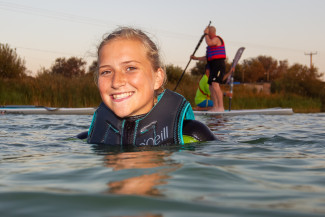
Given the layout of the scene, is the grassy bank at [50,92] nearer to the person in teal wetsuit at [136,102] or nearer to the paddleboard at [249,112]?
the paddleboard at [249,112]

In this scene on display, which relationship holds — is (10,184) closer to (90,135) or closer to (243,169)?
(243,169)

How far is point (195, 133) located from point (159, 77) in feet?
2.03

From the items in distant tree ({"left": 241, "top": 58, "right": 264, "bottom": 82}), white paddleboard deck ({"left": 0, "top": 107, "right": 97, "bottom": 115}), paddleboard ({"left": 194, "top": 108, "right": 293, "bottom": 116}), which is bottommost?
paddleboard ({"left": 194, "top": 108, "right": 293, "bottom": 116})

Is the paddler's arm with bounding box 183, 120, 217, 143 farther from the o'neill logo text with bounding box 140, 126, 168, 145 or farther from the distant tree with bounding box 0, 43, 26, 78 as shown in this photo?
the distant tree with bounding box 0, 43, 26, 78

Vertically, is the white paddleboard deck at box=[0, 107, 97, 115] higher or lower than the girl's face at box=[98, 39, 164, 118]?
lower

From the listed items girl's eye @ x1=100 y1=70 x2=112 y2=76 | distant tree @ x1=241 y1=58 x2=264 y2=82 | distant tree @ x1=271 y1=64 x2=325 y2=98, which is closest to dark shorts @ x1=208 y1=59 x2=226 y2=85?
girl's eye @ x1=100 y1=70 x2=112 y2=76

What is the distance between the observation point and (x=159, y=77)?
12.0 feet

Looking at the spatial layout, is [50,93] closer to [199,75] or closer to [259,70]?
[199,75]

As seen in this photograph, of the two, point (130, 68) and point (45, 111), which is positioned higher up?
point (130, 68)

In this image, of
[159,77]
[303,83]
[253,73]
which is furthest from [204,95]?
[253,73]

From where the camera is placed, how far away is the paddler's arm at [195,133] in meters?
3.56

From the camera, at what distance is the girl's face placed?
3.19 meters

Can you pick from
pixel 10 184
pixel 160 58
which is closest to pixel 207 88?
pixel 160 58

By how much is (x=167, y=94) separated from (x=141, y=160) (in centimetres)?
116
